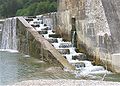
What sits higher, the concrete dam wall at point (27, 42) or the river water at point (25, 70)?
the concrete dam wall at point (27, 42)

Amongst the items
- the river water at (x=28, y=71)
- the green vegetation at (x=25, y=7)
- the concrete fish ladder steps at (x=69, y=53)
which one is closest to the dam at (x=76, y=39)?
the concrete fish ladder steps at (x=69, y=53)

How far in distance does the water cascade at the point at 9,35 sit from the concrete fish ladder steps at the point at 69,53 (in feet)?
4.86

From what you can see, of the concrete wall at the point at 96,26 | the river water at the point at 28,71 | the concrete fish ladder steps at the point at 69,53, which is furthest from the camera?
the concrete fish ladder steps at the point at 69,53

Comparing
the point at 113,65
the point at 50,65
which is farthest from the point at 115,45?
the point at 50,65

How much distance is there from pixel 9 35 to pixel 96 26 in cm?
976

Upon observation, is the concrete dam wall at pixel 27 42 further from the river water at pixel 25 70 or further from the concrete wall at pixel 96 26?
the concrete wall at pixel 96 26

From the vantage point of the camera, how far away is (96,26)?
1680cm

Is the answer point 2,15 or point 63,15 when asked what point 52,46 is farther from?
point 2,15

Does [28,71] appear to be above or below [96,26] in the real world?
below

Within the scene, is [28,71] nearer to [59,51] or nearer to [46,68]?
[46,68]

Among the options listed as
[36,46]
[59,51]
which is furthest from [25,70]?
[36,46]

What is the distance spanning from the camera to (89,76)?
14.6m

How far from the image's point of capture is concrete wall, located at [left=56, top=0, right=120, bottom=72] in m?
15.5

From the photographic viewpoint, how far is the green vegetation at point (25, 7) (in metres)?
40.5
